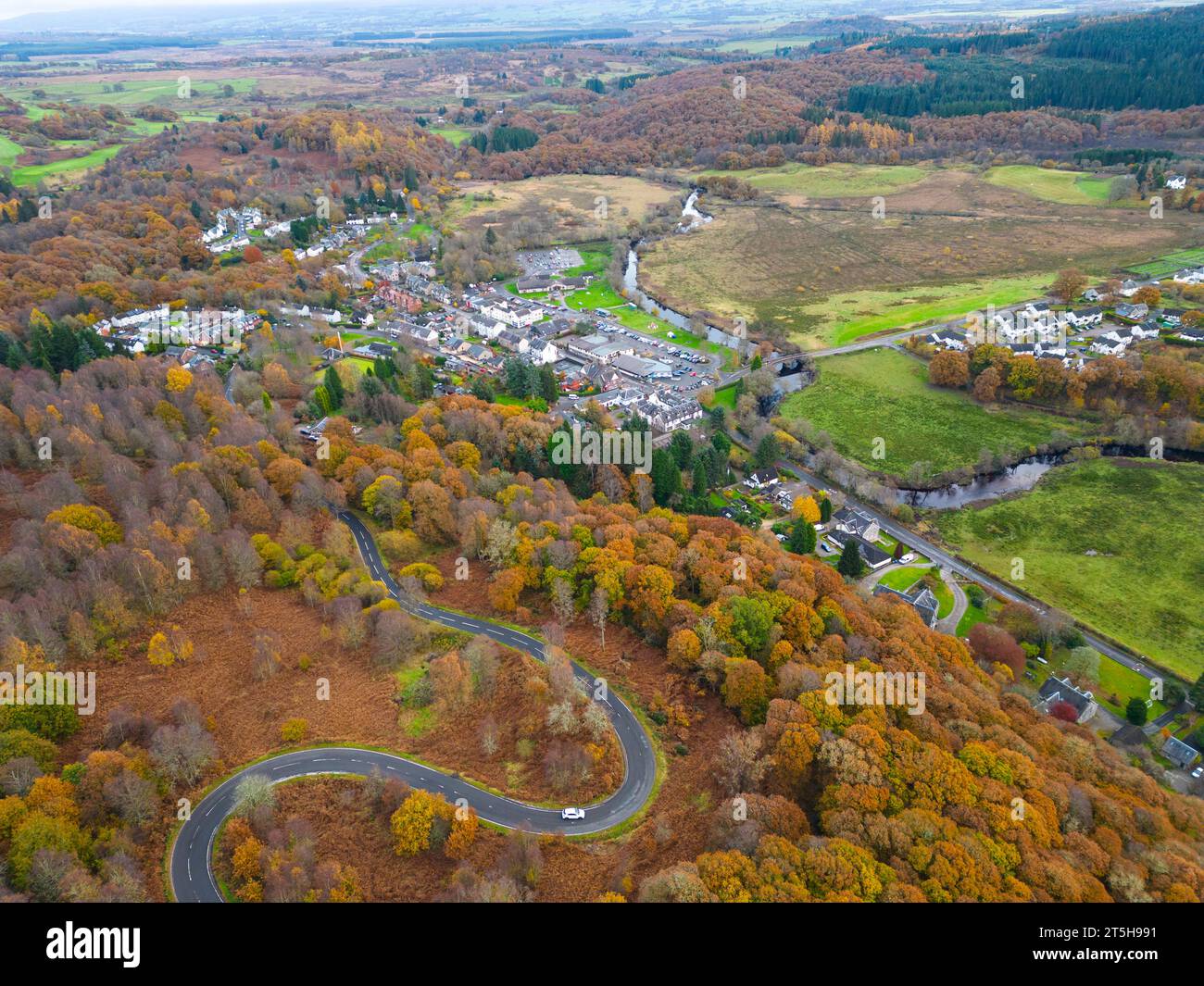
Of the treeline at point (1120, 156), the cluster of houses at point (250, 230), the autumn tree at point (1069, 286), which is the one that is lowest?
the autumn tree at point (1069, 286)

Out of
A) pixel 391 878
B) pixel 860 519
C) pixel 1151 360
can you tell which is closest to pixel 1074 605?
pixel 860 519

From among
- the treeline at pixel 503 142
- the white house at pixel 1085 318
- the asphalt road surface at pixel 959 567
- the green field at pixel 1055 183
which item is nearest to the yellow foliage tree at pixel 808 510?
the asphalt road surface at pixel 959 567

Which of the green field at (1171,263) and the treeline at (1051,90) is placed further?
the treeline at (1051,90)

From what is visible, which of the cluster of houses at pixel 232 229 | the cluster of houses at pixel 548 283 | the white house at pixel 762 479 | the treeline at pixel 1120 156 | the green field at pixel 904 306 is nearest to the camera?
the white house at pixel 762 479

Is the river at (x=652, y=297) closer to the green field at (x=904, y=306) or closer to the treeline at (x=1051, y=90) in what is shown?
the green field at (x=904, y=306)

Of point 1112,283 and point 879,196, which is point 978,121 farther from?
point 1112,283

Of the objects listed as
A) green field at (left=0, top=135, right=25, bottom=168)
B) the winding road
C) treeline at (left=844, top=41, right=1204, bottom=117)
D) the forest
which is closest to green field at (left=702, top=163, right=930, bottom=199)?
treeline at (left=844, top=41, right=1204, bottom=117)

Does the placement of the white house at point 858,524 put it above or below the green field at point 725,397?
below
